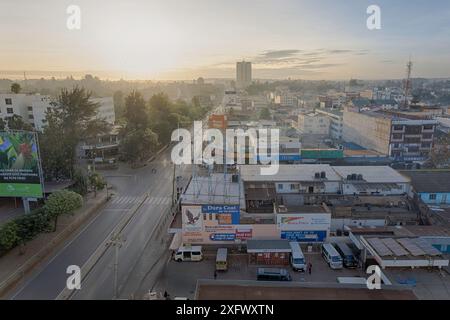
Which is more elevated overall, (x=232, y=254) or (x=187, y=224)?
(x=187, y=224)

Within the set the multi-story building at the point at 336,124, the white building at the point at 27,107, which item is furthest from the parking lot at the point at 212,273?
the multi-story building at the point at 336,124

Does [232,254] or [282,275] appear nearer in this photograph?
[282,275]

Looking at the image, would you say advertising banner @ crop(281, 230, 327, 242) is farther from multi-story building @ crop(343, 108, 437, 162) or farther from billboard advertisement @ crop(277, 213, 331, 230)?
multi-story building @ crop(343, 108, 437, 162)

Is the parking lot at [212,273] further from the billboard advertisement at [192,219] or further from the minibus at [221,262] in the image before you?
the billboard advertisement at [192,219]

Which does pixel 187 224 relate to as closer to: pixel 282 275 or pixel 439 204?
pixel 282 275

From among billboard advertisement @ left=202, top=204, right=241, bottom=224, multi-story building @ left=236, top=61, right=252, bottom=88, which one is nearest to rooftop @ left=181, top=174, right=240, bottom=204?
billboard advertisement @ left=202, top=204, right=241, bottom=224

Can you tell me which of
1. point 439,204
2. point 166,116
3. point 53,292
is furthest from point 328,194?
point 166,116

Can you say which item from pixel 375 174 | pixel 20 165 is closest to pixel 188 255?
pixel 20 165
